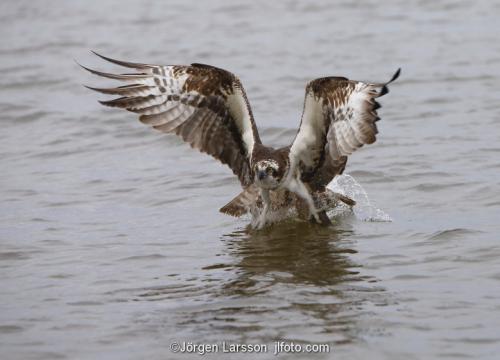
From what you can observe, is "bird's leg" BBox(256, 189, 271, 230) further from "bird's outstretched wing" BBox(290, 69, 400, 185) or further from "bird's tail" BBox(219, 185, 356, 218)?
"bird's outstretched wing" BBox(290, 69, 400, 185)

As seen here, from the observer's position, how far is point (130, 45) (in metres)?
15.3

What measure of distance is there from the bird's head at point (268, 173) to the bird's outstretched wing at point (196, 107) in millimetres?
473

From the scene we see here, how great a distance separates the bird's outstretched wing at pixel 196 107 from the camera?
8.20 meters

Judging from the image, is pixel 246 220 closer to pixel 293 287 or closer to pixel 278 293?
pixel 293 287

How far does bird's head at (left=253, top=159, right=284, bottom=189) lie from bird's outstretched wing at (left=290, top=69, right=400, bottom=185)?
21 centimetres

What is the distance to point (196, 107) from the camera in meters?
8.36

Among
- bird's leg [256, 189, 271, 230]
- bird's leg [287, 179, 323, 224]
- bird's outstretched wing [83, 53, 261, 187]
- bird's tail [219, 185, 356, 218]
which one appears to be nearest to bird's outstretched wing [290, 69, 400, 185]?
bird's leg [287, 179, 323, 224]

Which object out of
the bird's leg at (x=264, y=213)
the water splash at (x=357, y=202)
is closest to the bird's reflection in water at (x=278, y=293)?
the bird's leg at (x=264, y=213)

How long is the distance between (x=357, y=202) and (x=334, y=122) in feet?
4.13

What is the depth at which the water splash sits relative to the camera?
8.38m

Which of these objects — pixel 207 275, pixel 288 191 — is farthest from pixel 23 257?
pixel 288 191

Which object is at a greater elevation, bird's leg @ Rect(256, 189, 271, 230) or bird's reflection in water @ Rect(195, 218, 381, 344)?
bird's leg @ Rect(256, 189, 271, 230)

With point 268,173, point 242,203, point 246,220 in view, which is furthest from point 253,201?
point 268,173

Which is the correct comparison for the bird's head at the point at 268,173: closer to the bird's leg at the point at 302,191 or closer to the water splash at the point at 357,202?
the bird's leg at the point at 302,191
